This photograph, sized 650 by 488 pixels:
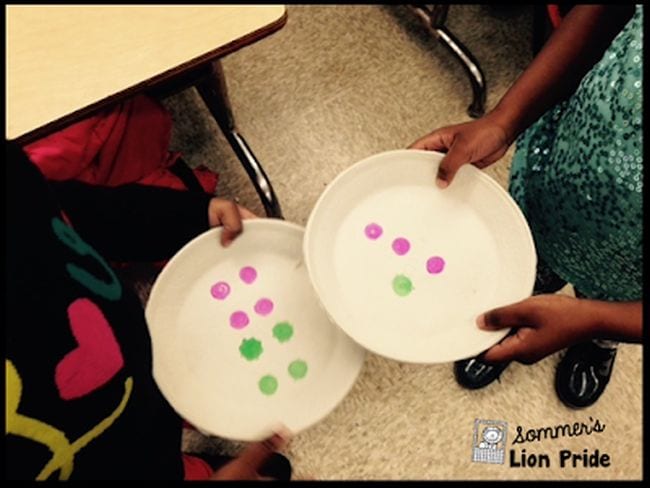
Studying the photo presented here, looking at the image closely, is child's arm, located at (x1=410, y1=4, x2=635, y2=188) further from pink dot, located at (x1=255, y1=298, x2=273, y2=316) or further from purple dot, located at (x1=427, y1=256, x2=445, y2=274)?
pink dot, located at (x1=255, y1=298, x2=273, y2=316)

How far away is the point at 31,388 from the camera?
0.43m

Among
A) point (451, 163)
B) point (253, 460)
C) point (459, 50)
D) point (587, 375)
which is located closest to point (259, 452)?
point (253, 460)

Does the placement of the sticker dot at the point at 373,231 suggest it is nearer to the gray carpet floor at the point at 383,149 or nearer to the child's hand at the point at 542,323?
the child's hand at the point at 542,323

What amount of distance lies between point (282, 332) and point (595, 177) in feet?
1.49

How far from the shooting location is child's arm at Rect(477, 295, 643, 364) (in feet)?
2.29

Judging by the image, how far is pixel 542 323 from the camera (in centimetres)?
71

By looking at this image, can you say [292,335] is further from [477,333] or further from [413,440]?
[413,440]

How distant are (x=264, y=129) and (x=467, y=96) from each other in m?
0.55

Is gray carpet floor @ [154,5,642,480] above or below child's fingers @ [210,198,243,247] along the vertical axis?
below

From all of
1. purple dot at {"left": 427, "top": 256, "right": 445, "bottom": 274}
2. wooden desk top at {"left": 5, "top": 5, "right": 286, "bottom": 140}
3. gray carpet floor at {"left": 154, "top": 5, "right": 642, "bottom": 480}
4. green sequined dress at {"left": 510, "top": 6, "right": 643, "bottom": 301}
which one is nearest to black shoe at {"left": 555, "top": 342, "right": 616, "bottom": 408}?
gray carpet floor at {"left": 154, "top": 5, "right": 642, "bottom": 480}

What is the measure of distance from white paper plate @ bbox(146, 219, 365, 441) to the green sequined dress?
1.16 ft

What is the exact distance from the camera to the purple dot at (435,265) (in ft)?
2.46

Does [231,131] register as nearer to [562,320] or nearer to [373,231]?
[373,231]

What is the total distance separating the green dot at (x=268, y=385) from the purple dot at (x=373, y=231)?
0.23 metres
